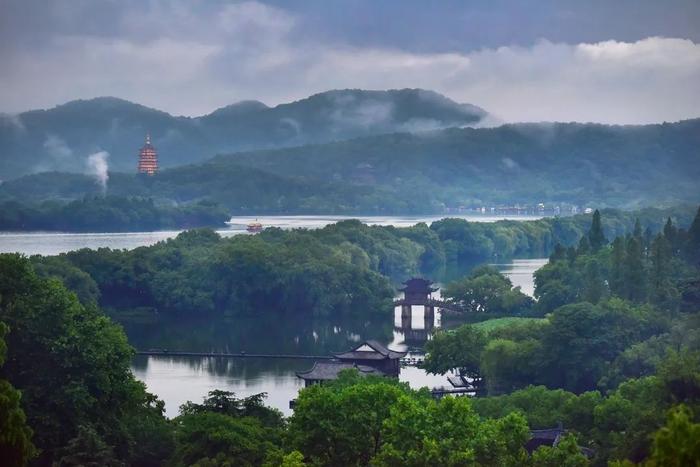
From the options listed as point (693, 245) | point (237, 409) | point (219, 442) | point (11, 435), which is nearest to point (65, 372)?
point (219, 442)

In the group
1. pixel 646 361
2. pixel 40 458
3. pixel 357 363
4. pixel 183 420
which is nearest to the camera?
pixel 40 458

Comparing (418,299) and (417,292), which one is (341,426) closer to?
(418,299)

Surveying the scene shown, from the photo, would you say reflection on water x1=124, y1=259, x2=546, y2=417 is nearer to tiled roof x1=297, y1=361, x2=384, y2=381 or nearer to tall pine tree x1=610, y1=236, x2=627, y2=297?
tiled roof x1=297, y1=361, x2=384, y2=381

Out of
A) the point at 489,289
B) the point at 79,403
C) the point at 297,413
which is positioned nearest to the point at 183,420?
the point at 79,403

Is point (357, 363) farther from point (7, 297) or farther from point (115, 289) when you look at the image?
point (115, 289)

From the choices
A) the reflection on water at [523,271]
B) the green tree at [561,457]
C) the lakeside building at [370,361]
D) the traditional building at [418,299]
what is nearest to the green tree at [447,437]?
the green tree at [561,457]

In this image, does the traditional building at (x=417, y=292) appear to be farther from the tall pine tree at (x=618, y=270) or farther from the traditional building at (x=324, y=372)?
the traditional building at (x=324, y=372)
